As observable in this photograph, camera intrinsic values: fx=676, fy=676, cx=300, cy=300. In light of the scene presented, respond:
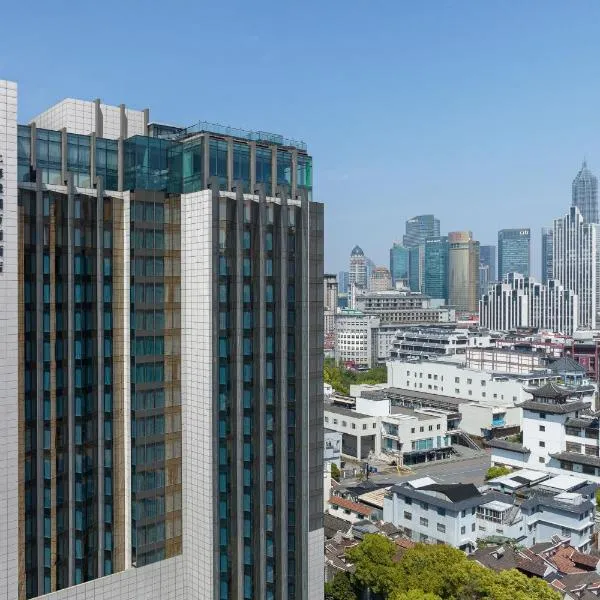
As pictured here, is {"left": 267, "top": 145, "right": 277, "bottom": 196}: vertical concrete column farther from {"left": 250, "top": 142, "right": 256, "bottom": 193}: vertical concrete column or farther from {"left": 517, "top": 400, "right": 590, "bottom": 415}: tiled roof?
{"left": 517, "top": 400, "right": 590, "bottom": 415}: tiled roof

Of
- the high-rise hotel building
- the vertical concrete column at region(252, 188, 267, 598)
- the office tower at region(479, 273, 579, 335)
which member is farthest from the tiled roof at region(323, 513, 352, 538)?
the office tower at region(479, 273, 579, 335)

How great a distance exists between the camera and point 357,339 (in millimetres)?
157250

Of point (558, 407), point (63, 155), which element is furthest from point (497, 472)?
point (63, 155)

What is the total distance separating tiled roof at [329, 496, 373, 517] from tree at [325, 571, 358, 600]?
1578cm

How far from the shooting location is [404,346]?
134625mm

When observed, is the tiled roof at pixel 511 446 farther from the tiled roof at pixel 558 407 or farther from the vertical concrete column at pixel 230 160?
the vertical concrete column at pixel 230 160

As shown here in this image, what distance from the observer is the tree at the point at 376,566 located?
38.1 metres

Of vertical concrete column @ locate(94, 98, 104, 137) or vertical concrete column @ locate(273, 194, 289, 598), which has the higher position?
vertical concrete column @ locate(94, 98, 104, 137)

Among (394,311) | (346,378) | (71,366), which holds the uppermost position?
(71,366)

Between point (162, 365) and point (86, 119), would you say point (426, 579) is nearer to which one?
point (162, 365)

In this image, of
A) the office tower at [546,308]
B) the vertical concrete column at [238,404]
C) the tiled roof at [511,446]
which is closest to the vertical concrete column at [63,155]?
the vertical concrete column at [238,404]

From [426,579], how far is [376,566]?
311 cm

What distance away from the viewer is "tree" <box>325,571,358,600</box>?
3922cm

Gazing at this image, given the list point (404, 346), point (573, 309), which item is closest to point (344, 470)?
point (404, 346)
